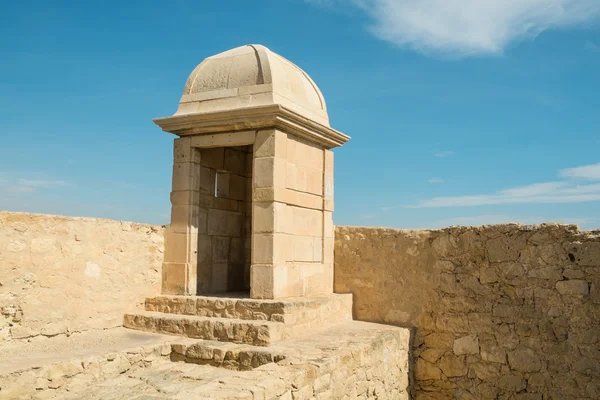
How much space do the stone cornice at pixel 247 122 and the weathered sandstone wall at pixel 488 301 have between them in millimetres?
1720

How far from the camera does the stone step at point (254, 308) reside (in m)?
5.61

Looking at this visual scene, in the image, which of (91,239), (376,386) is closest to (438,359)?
(376,386)

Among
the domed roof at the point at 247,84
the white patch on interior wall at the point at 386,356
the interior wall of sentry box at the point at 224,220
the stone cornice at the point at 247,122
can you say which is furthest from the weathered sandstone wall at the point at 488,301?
the domed roof at the point at 247,84

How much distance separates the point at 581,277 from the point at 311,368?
12.0 feet

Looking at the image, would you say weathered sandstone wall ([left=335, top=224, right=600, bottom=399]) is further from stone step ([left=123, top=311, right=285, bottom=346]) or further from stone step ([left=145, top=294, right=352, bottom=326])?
stone step ([left=123, top=311, right=285, bottom=346])

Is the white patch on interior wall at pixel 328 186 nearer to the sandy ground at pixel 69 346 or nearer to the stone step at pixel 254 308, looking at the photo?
the stone step at pixel 254 308

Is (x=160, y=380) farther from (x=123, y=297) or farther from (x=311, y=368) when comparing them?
(x=123, y=297)

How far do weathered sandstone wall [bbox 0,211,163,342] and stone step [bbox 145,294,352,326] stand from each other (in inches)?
14.0

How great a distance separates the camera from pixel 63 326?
534 cm

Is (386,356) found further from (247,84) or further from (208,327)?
(247,84)

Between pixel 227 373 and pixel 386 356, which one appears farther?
pixel 386 356

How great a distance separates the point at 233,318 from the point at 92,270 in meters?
1.58

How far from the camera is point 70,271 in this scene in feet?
17.8

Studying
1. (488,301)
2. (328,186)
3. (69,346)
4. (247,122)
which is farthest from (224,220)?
(488,301)
